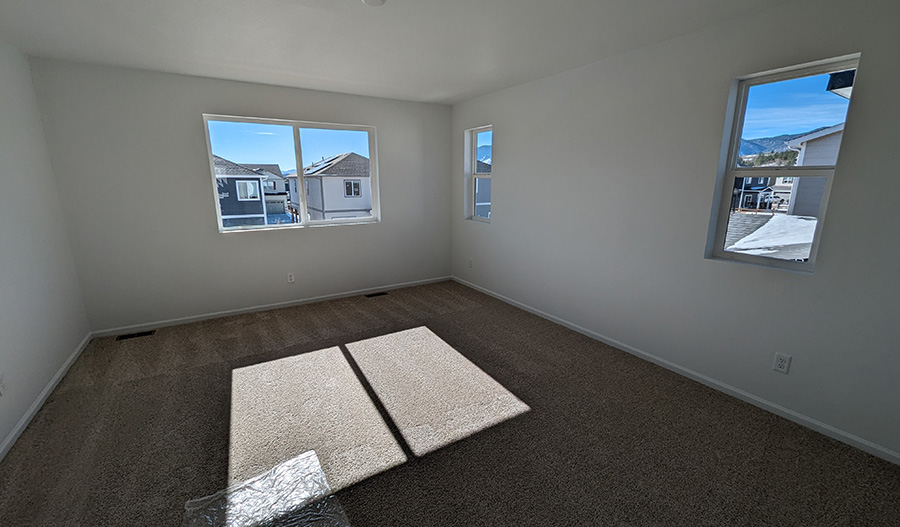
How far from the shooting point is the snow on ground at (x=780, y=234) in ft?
6.82

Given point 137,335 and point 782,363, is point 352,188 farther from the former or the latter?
point 782,363

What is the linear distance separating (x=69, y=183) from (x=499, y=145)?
3.98 meters

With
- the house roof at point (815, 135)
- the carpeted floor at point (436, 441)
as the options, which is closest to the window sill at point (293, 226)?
the carpeted floor at point (436, 441)

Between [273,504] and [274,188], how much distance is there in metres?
3.23

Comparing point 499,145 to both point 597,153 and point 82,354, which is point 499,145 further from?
point 82,354

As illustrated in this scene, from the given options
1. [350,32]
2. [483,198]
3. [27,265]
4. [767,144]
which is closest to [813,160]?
[767,144]

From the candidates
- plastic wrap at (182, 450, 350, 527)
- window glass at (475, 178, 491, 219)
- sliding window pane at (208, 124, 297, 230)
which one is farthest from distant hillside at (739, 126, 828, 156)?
sliding window pane at (208, 124, 297, 230)

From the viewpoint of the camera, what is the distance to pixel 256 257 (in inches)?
154

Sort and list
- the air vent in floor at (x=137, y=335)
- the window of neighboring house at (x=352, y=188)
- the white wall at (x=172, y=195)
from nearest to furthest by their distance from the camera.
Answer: the white wall at (x=172, y=195) → the air vent in floor at (x=137, y=335) → the window of neighboring house at (x=352, y=188)

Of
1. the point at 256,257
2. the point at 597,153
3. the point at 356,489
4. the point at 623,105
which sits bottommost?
the point at 356,489

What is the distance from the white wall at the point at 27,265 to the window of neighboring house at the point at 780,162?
445 cm

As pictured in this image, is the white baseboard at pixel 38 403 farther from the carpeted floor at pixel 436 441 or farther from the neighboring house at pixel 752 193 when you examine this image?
the neighboring house at pixel 752 193

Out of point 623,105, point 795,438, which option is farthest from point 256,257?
point 795,438

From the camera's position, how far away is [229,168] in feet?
12.0
